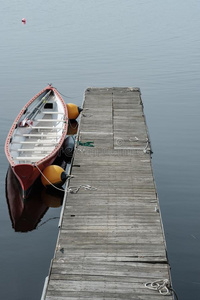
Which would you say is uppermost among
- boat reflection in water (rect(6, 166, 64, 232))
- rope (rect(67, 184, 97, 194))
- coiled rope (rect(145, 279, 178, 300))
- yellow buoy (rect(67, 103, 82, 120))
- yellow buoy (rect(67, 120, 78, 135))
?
yellow buoy (rect(67, 103, 82, 120))

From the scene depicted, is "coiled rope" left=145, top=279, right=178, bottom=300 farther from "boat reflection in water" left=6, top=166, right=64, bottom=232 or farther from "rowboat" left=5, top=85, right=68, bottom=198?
"rowboat" left=5, top=85, right=68, bottom=198

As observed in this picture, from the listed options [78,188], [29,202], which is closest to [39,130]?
[29,202]

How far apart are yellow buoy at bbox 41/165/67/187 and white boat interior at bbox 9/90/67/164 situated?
2.85ft

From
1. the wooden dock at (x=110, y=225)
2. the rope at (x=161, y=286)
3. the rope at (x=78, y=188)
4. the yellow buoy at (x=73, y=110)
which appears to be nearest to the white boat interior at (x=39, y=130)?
the yellow buoy at (x=73, y=110)

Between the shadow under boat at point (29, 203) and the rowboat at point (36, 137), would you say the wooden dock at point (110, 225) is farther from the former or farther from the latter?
the shadow under boat at point (29, 203)

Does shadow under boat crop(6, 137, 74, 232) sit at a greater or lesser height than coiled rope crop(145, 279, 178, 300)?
greater

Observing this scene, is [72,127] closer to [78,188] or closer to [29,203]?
[29,203]

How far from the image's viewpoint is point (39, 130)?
26953 mm

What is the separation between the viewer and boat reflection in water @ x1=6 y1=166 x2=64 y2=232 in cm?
1959

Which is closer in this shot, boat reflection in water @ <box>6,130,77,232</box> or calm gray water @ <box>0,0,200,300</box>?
calm gray water @ <box>0,0,200,300</box>

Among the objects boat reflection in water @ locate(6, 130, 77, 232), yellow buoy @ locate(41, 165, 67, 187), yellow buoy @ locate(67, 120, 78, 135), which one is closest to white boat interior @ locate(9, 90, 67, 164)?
yellow buoy @ locate(41, 165, 67, 187)

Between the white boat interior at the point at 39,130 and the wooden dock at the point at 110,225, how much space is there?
1915 mm

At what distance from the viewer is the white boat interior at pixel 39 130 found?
23302mm

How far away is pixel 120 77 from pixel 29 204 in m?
20.7
